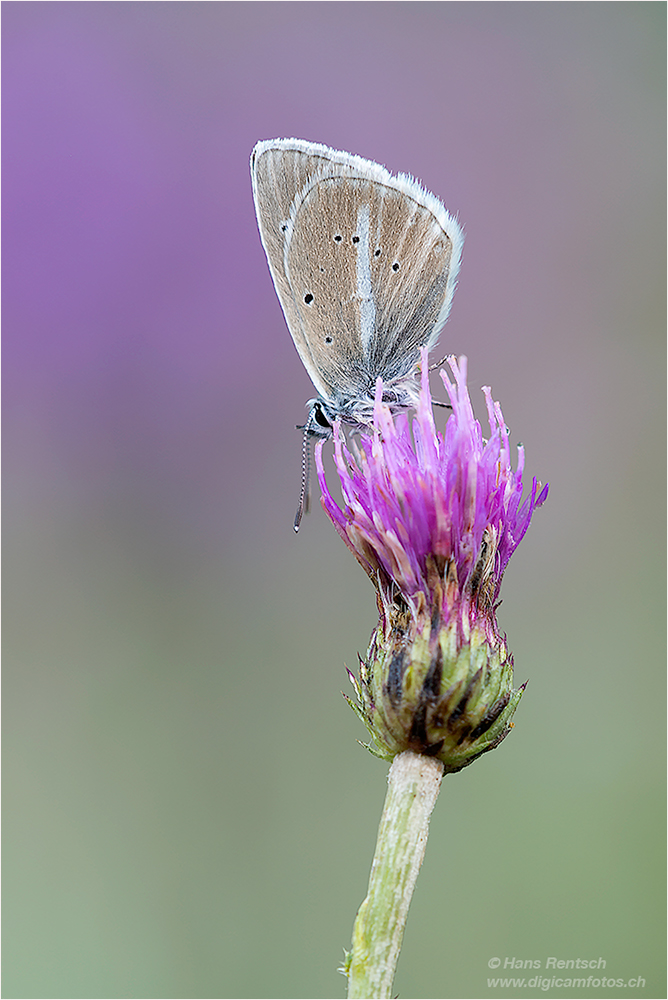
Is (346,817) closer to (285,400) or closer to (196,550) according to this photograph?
(196,550)

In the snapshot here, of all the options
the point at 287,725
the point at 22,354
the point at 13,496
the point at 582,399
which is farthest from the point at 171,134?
the point at 287,725

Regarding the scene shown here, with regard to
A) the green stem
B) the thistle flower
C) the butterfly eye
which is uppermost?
the butterfly eye

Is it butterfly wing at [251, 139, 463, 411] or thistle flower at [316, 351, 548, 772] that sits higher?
butterfly wing at [251, 139, 463, 411]

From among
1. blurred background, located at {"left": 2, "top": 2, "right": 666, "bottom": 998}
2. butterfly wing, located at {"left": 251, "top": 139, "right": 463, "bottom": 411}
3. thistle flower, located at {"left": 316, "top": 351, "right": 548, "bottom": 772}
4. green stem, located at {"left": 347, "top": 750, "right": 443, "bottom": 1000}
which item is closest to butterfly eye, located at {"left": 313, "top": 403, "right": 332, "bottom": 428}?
butterfly wing, located at {"left": 251, "top": 139, "right": 463, "bottom": 411}

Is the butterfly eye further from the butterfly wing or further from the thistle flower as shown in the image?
the thistle flower

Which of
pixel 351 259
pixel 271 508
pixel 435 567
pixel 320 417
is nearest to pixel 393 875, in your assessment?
pixel 435 567

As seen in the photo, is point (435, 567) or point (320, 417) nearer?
point (435, 567)

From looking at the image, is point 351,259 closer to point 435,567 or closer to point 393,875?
point 435,567
